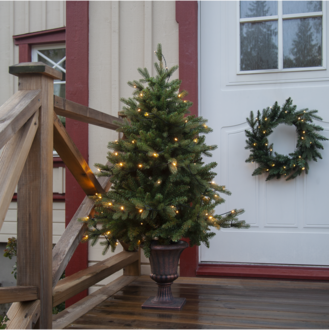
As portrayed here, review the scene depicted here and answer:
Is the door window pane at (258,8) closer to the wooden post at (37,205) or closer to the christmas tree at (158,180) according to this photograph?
the christmas tree at (158,180)

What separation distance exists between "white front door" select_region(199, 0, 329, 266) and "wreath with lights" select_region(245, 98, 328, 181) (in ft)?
0.34

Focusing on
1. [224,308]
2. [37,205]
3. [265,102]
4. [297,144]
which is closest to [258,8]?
[265,102]

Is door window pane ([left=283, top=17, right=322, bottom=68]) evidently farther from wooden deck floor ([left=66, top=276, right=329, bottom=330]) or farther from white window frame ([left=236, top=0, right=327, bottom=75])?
wooden deck floor ([left=66, top=276, right=329, bottom=330])

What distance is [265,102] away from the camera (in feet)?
11.0

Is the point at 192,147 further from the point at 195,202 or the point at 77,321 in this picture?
the point at 77,321

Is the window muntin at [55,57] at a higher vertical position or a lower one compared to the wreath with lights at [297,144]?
higher

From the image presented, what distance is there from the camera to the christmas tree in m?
2.28

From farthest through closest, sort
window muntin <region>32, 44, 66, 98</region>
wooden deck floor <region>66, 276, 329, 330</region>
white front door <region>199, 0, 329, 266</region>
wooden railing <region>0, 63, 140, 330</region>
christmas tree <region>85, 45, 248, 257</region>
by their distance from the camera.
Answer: window muntin <region>32, 44, 66, 98</region>, white front door <region>199, 0, 329, 266</region>, christmas tree <region>85, 45, 248, 257</region>, wooden deck floor <region>66, 276, 329, 330</region>, wooden railing <region>0, 63, 140, 330</region>

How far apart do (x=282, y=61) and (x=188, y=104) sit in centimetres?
132

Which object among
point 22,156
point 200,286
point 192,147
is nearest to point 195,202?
point 192,147

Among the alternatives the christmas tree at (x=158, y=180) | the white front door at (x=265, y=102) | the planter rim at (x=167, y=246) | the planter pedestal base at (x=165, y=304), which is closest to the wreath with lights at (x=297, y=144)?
the white front door at (x=265, y=102)

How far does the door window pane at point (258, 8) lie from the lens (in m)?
3.40

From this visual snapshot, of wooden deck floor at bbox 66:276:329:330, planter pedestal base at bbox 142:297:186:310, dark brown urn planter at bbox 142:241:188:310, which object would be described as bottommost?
wooden deck floor at bbox 66:276:329:330

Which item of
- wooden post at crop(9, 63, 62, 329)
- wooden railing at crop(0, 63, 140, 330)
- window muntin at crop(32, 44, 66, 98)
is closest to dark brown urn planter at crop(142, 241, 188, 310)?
wooden railing at crop(0, 63, 140, 330)
